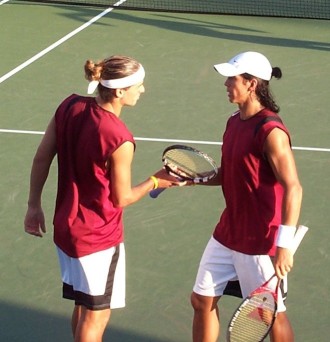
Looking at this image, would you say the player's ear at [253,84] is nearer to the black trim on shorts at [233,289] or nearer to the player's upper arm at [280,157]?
the player's upper arm at [280,157]

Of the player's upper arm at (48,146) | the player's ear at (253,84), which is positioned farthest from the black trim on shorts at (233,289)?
the player's upper arm at (48,146)

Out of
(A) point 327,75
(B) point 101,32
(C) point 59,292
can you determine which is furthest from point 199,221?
(B) point 101,32

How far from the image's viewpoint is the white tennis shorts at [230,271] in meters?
4.50

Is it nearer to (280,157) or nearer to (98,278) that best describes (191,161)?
(280,157)

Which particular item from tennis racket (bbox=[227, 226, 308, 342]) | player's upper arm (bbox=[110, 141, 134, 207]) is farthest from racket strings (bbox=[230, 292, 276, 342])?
player's upper arm (bbox=[110, 141, 134, 207])

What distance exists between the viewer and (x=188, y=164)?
4770 millimetres

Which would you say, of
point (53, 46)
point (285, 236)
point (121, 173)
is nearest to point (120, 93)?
point (121, 173)

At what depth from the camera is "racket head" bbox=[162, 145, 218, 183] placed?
4660 mm

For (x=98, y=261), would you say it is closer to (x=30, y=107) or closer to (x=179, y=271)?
(x=179, y=271)

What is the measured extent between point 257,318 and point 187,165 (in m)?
0.88

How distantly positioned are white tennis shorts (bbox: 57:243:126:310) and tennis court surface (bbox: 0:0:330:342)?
81 cm

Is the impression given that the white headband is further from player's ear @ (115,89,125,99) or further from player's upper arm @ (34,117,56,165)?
player's upper arm @ (34,117,56,165)

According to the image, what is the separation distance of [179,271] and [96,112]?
1.94 metres

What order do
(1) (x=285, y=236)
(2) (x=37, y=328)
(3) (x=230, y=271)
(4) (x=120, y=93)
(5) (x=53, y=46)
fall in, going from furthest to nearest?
(5) (x=53, y=46) → (2) (x=37, y=328) → (3) (x=230, y=271) → (4) (x=120, y=93) → (1) (x=285, y=236)
